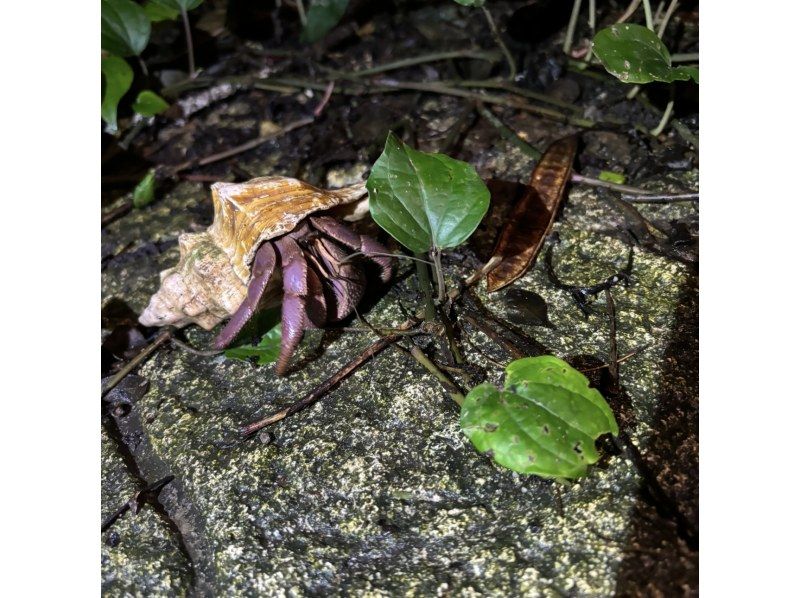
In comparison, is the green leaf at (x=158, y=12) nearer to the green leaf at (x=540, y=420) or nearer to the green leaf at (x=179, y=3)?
the green leaf at (x=179, y=3)

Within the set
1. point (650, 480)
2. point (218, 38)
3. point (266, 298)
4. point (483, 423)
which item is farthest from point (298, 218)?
point (218, 38)

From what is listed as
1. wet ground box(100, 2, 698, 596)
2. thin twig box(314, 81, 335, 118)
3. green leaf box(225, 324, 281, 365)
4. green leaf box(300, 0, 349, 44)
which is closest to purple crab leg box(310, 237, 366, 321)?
wet ground box(100, 2, 698, 596)

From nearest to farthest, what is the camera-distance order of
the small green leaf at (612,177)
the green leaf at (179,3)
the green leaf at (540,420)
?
the green leaf at (540,420) < the small green leaf at (612,177) < the green leaf at (179,3)

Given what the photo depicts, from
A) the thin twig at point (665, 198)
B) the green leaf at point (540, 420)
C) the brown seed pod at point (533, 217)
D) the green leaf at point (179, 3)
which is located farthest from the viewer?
the green leaf at point (179, 3)

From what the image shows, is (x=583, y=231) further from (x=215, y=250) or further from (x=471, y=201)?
(x=215, y=250)

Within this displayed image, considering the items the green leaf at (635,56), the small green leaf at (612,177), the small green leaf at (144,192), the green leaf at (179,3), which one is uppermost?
the green leaf at (179,3)

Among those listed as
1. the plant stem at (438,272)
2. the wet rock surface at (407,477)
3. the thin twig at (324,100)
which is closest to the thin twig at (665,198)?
the wet rock surface at (407,477)

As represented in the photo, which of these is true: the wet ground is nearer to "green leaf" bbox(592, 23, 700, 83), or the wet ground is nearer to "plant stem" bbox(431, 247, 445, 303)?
"plant stem" bbox(431, 247, 445, 303)
